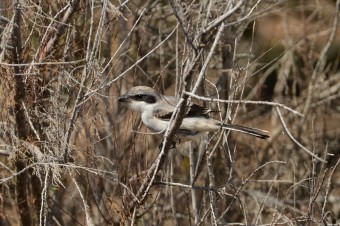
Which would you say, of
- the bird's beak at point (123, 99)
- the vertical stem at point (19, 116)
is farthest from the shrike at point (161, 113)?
the vertical stem at point (19, 116)

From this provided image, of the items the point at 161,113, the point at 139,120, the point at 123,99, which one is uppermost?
the point at 123,99

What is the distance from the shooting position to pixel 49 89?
Result: 510cm

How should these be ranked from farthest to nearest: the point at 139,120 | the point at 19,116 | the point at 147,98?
the point at 139,120
the point at 147,98
the point at 19,116

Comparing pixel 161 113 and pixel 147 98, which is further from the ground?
pixel 147 98

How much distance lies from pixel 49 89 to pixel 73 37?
0.52 metres

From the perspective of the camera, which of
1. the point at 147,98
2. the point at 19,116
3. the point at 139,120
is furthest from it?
the point at 139,120

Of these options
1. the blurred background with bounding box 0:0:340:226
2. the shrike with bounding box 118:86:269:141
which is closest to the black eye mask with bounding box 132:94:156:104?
the shrike with bounding box 118:86:269:141

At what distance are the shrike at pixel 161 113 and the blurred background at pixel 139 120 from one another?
0.11 meters

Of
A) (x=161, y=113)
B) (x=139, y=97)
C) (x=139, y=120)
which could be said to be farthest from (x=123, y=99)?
(x=139, y=120)

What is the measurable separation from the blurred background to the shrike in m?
0.11

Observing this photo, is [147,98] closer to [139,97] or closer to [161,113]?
[139,97]

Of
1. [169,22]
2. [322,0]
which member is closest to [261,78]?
[169,22]

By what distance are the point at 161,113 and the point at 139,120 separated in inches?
17.5

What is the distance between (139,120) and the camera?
20.7ft
